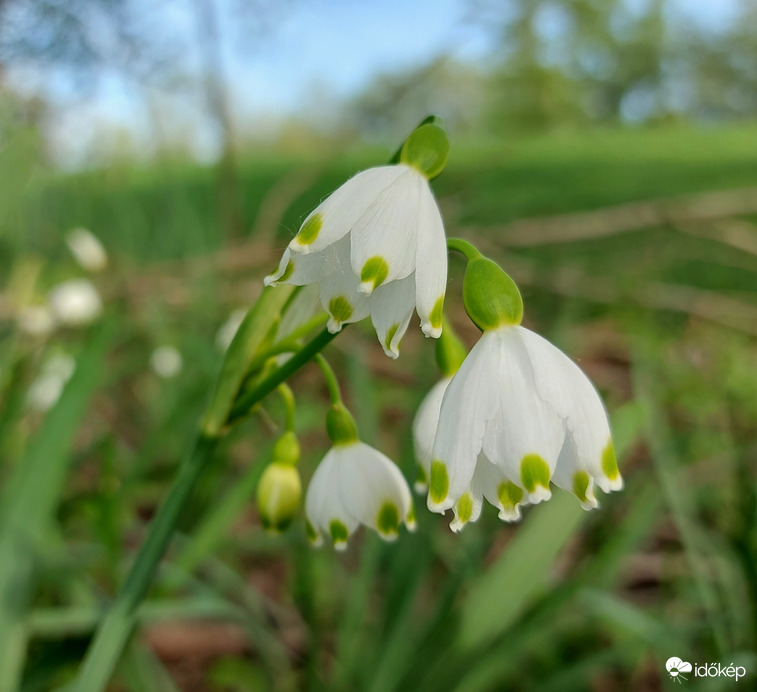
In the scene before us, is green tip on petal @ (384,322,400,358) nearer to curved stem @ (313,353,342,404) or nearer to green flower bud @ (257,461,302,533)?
curved stem @ (313,353,342,404)

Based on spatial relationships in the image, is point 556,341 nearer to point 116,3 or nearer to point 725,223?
point 725,223

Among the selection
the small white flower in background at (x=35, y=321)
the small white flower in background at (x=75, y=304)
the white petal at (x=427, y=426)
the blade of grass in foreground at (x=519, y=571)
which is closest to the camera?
the white petal at (x=427, y=426)

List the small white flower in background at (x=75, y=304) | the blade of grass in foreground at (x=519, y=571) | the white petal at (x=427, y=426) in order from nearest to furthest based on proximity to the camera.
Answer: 1. the white petal at (x=427, y=426)
2. the blade of grass in foreground at (x=519, y=571)
3. the small white flower in background at (x=75, y=304)

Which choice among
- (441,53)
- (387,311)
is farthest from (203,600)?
(441,53)

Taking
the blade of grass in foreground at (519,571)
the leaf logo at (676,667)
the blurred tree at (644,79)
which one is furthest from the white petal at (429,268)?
the blurred tree at (644,79)

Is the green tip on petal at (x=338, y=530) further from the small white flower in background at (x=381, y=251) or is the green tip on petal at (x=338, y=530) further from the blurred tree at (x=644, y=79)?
the blurred tree at (x=644, y=79)

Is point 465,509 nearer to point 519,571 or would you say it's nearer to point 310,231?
point 310,231

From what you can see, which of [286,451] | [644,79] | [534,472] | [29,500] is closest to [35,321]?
[29,500]
